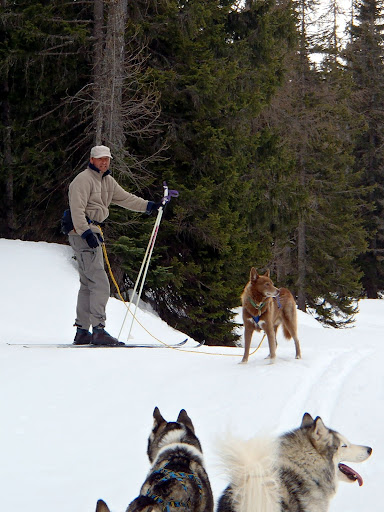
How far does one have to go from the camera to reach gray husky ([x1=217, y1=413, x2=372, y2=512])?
8.69 feet

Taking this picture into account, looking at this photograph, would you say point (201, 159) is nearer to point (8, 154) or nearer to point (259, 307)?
point (259, 307)

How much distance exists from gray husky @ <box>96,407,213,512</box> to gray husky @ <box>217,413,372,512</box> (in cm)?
17

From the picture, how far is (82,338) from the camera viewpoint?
25.9 ft

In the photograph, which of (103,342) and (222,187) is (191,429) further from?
(222,187)

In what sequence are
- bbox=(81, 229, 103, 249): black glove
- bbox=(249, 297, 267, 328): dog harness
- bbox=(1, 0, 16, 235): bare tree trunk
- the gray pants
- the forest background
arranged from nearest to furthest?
bbox=(81, 229, 103, 249): black glove, the gray pants, bbox=(249, 297, 267, 328): dog harness, the forest background, bbox=(1, 0, 16, 235): bare tree trunk

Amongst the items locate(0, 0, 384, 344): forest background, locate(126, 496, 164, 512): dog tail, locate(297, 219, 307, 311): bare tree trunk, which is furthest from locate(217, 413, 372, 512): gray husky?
locate(297, 219, 307, 311): bare tree trunk

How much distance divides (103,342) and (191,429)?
4.49 metres

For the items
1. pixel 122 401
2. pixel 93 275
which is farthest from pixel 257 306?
pixel 122 401

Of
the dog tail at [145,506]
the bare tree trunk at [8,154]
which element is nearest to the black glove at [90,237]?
the dog tail at [145,506]

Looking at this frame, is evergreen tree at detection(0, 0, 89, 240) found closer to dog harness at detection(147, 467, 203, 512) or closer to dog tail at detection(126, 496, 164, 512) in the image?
dog harness at detection(147, 467, 203, 512)

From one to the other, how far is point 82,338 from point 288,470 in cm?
524

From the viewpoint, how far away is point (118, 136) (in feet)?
40.0

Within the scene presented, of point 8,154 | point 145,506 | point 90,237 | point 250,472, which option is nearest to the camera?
point 145,506

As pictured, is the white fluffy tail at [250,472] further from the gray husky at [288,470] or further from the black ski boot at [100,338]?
the black ski boot at [100,338]
